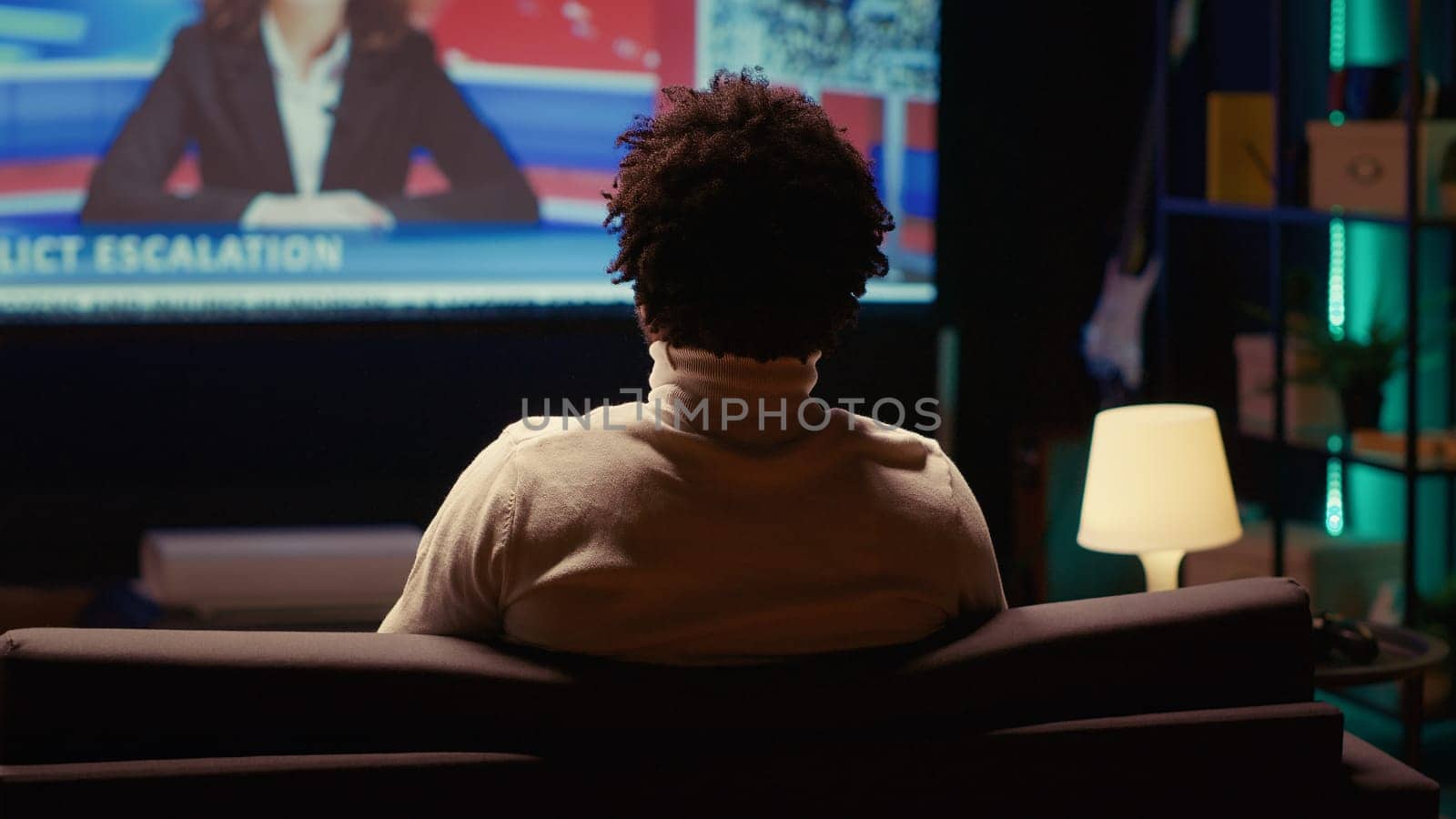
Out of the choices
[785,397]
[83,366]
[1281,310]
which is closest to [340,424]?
[83,366]

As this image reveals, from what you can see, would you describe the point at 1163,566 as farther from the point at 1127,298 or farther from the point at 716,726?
the point at 1127,298

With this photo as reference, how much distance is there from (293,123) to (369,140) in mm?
185

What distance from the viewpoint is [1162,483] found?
255 cm

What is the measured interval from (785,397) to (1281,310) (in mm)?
2586

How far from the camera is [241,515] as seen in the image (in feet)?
14.6

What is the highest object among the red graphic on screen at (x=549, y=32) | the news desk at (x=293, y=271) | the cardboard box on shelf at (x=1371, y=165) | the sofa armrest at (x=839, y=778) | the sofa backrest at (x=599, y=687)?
the red graphic on screen at (x=549, y=32)

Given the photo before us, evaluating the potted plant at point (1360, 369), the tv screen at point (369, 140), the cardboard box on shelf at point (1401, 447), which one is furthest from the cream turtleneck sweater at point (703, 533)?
the tv screen at point (369, 140)

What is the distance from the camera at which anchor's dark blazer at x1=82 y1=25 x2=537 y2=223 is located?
4215 mm

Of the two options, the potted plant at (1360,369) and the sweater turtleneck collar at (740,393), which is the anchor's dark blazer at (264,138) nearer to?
the potted plant at (1360,369)

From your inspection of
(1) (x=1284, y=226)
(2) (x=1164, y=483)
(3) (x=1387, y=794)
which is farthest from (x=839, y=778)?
(1) (x=1284, y=226)

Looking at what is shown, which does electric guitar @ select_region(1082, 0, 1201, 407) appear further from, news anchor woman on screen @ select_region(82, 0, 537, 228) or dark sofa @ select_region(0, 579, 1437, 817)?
dark sofa @ select_region(0, 579, 1437, 817)

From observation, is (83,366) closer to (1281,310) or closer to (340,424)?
(340,424)

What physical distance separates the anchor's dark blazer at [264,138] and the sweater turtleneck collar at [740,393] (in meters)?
2.91

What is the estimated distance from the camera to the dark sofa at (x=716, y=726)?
1.35m
